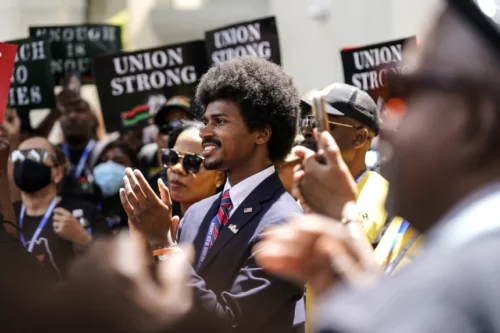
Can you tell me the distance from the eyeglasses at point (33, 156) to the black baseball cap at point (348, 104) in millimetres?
2351

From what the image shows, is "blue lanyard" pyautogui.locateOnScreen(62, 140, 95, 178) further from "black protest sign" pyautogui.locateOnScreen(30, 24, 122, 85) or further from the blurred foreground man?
the blurred foreground man

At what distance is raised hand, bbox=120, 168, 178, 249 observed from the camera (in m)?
3.50

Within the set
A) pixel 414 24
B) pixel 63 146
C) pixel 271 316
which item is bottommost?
pixel 271 316

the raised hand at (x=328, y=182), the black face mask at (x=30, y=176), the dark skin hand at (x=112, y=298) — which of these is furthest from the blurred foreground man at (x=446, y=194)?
the black face mask at (x=30, y=176)

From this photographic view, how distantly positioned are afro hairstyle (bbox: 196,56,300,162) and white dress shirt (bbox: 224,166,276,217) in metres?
0.23

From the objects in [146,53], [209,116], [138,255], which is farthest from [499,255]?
[146,53]

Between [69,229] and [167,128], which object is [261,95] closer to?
[167,128]

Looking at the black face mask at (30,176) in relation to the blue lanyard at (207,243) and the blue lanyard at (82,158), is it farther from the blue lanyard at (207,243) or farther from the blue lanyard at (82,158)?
the blue lanyard at (207,243)

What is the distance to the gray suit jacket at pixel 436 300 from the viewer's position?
1022 millimetres

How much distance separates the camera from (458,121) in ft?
4.12

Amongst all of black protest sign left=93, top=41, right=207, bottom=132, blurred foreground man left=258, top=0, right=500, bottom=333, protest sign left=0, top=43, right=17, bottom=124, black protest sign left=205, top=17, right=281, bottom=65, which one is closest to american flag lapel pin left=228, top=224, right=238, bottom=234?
protest sign left=0, top=43, right=17, bottom=124

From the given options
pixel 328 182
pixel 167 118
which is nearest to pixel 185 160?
pixel 167 118

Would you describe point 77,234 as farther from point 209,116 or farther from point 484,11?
point 484,11

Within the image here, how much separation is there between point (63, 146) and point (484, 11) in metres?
7.91
